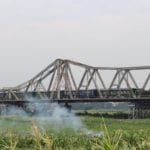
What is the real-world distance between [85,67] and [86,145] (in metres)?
132

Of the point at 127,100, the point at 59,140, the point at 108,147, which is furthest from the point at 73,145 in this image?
the point at 127,100

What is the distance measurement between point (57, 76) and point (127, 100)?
53.6 metres

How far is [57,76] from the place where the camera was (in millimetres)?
180375

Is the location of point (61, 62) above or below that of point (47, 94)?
above

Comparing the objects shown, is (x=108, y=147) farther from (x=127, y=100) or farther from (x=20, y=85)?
(x=20, y=85)

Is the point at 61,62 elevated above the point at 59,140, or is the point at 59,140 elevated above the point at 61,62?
the point at 61,62

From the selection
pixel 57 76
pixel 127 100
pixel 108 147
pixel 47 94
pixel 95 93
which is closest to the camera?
pixel 108 147

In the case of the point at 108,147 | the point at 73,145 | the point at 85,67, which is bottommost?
the point at 73,145

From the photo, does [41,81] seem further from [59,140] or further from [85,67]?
[59,140]

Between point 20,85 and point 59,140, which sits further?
point 20,85

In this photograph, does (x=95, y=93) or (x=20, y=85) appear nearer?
(x=95, y=93)

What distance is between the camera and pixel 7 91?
17312 cm

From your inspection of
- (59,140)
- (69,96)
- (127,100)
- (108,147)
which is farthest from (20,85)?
(108,147)

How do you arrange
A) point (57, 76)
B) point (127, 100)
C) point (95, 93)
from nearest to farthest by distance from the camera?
point (127, 100)
point (95, 93)
point (57, 76)
